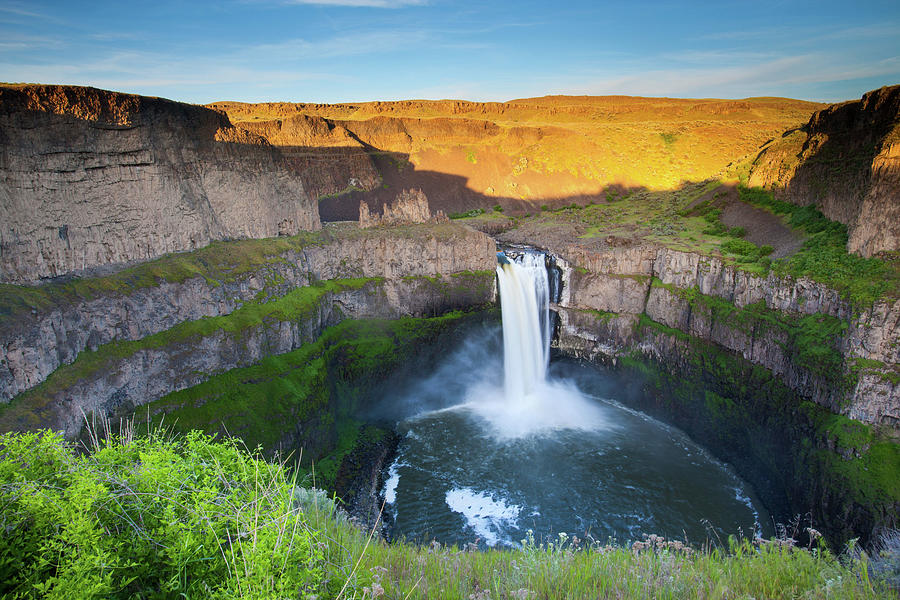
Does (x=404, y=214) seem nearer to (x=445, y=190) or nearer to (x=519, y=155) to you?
(x=445, y=190)

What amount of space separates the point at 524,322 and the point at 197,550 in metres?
34.7

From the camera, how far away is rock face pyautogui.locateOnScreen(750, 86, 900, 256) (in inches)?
1026

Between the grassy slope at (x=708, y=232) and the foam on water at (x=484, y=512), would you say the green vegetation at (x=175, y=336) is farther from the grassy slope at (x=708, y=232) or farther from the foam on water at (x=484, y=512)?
the grassy slope at (x=708, y=232)

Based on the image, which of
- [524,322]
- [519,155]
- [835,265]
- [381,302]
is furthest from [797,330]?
[519,155]

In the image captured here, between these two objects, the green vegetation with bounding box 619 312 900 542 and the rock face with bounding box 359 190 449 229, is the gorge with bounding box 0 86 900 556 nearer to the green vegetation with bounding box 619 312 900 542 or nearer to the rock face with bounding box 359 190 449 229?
the green vegetation with bounding box 619 312 900 542

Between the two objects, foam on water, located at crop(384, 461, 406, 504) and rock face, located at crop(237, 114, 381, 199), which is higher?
rock face, located at crop(237, 114, 381, 199)

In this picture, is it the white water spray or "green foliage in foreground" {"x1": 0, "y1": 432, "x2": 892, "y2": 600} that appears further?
the white water spray

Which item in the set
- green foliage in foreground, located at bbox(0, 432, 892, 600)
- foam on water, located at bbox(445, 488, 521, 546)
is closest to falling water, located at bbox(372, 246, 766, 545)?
foam on water, located at bbox(445, 488, 521, 546)

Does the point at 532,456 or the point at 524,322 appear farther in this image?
the point at 524,322

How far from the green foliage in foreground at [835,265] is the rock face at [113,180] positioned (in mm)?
32691

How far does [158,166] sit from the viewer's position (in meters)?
27.4

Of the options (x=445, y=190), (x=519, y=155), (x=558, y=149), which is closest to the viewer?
(x=445, y=190)

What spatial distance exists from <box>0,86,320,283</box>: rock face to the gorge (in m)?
0.10

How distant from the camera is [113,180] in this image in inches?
997
